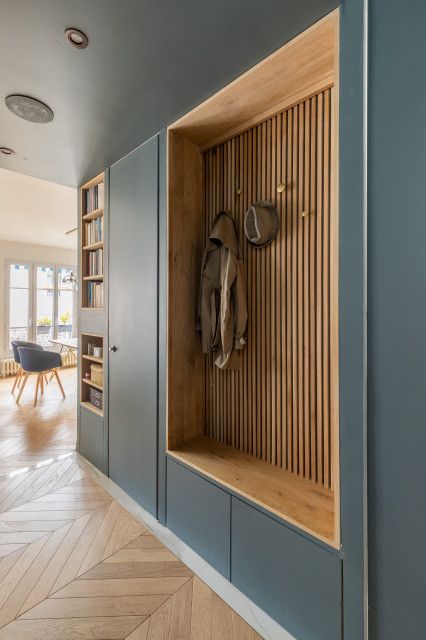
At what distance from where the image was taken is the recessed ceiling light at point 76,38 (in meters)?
1.27

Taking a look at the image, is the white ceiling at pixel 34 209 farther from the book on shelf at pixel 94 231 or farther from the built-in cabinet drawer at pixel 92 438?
the built-in cabinet drawer at pixel 92 438

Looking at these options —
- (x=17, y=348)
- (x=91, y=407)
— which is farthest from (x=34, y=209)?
(x=91, y=407)

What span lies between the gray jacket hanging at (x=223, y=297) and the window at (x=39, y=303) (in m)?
5.52

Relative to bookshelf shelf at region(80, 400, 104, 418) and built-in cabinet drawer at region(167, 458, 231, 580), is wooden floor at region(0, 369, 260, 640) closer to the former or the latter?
built-in cabinet drawer at region(167, 458, 231, 580)

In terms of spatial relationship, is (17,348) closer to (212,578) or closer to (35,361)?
(35,361)

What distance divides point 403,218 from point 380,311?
301 mm

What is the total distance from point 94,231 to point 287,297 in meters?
1.93

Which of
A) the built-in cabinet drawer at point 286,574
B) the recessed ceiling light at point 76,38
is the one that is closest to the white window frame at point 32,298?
the recessed ceiling light at point 76,38

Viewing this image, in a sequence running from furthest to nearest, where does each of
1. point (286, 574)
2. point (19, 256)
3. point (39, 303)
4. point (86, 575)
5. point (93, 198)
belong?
point (39, 303) < point (19, 256) < point (93, 198) < point (86, 575) < point (286, 574)

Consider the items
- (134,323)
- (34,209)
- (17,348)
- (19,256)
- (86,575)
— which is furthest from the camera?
(19,256)

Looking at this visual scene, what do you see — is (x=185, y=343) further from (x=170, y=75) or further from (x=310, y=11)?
(x=310, y=11)

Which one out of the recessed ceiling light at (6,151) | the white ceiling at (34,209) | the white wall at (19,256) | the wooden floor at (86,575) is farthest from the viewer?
the white wall at (19,256)

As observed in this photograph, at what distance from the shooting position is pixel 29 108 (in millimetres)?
1773

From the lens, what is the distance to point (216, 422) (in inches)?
81.9
